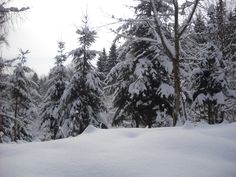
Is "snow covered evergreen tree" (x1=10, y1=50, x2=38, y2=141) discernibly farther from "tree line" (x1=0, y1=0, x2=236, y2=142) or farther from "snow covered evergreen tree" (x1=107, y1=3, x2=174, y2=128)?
"snow covered evergreen tree" (x1=107, y1=3, x2=174, y2=128)

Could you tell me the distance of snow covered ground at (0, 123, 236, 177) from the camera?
159 inches

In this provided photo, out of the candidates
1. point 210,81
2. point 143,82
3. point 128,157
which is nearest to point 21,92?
point 143,82

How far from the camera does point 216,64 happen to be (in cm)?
1886

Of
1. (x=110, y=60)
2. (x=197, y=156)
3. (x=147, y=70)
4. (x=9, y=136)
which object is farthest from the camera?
(x=110, y=60)

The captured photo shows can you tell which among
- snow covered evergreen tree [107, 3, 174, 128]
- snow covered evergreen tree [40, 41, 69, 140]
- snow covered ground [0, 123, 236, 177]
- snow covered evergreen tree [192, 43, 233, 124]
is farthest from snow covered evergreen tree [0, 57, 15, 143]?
snow covered ground [0, 123, 236, 177]

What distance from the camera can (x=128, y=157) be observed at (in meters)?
4.57

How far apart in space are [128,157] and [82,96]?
18000mm

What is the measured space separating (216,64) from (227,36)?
3.94 meters

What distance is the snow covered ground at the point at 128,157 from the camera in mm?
4051

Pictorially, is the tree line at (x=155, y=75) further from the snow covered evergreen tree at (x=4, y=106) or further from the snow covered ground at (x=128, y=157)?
the snow covered ground at (x=128, y=157)

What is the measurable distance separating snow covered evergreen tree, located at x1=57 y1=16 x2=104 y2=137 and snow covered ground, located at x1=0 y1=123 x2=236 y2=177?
51.8 ft

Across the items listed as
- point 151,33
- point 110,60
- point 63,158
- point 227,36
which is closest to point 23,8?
point 63,158

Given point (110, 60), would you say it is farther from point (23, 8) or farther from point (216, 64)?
point (23, 8)

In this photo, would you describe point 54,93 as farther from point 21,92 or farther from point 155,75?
point 155,75
